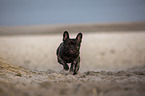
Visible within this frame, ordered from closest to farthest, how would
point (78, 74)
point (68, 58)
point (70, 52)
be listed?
point (70, 52) < point (68, 58) < point (78, 74)

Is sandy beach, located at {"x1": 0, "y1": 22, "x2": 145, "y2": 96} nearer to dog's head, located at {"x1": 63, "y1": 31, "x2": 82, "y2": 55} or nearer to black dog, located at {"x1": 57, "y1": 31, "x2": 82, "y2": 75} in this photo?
black dog, located at {"x1": 57, "y1": 31, "x2": 82, "y2": 75}

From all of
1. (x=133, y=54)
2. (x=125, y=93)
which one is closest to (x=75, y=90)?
(x=125, y=93)

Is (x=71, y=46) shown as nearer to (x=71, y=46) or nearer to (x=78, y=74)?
(x=71, y=46)

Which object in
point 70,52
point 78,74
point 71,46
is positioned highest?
point 71,46

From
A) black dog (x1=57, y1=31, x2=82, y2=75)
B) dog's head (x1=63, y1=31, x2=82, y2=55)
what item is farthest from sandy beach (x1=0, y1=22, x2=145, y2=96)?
dog's head (x1=63, y1=31, x2=82, y2=55)

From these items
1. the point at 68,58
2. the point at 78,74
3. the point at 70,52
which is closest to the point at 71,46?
the point at 70,52

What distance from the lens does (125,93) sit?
3275mm

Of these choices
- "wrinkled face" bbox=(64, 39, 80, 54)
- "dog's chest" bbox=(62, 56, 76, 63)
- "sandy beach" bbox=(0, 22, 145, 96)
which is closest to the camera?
"sandy beach" bbox=(0, 22, 145, 96)

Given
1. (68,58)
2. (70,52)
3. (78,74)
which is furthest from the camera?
(78,74)

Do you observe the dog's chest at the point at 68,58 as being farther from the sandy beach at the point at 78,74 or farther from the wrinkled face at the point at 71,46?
the sandy beach at the point at 78,74

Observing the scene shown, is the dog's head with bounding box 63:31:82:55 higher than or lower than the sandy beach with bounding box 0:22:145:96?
higher

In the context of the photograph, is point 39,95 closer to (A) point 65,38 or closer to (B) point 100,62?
(A) point 65,38

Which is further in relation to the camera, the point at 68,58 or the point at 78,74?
the point at 78,74

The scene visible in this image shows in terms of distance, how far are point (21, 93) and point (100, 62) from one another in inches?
527
